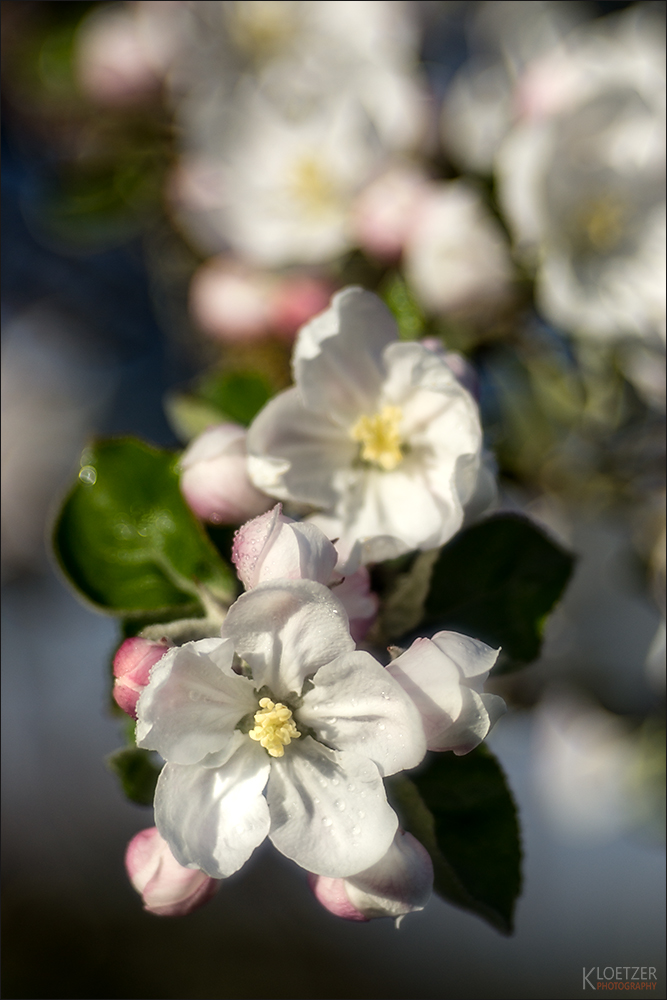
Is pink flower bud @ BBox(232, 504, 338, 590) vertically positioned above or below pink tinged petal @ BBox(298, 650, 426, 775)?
above

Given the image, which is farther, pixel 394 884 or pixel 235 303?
pixel 235 303

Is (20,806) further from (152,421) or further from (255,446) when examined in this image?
(255,446)

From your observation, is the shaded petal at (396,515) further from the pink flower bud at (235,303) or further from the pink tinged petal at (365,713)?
the pink flower bud at (235,303)

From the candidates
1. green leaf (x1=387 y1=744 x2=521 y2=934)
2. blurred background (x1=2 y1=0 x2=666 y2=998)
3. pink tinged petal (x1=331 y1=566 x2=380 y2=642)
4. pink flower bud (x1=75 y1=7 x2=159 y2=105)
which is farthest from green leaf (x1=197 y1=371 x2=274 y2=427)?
pink flower bud (x1=75 y1=7 x2=159 y2=105)

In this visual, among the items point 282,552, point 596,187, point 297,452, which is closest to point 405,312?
point 297,452

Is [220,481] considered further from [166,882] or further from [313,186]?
[313,186]

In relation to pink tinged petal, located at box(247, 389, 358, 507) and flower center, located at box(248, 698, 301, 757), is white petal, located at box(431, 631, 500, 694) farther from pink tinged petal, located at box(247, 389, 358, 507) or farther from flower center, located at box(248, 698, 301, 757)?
pink tinged petal, located at box(247, 389, 358, 507)
